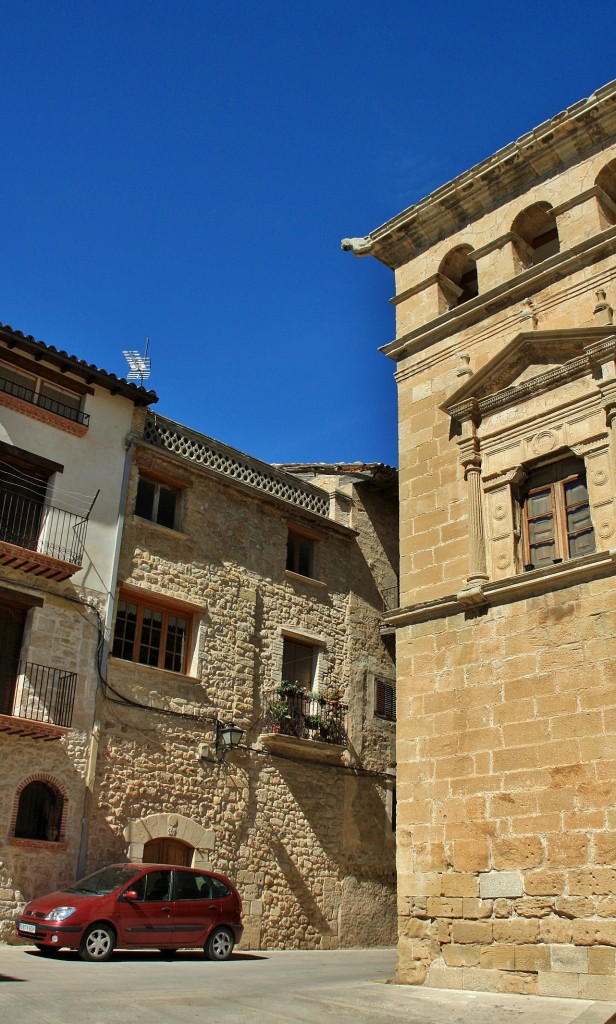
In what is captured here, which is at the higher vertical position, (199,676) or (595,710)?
(199,676)

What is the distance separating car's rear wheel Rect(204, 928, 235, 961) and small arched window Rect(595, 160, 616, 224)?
10174 mm

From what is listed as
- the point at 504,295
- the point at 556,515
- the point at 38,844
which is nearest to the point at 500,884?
the point at 556,515

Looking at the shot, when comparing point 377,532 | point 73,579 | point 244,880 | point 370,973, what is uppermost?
point 377,532

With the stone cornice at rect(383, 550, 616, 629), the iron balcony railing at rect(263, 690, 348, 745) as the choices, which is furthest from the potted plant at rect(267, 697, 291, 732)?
the stone cornice at rect(383, 550, 616, 629)

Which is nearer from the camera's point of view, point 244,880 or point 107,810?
point 107,810

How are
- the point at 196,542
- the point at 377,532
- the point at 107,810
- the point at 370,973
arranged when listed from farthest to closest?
1. the point at 377,532
2. the point at 196,542
3. the point at 107,810
4. the point at 370,973

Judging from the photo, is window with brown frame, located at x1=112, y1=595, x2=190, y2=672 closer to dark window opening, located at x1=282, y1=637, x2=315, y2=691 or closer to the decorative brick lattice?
dark window opening, located at x1=282, y1=637, x2=315, y2=691

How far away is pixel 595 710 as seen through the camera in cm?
912

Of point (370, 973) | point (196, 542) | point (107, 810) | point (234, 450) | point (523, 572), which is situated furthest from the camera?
point (234, 450)

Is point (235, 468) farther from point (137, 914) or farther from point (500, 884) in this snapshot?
point (500, 884)

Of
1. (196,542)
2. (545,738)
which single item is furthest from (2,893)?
(545,738)

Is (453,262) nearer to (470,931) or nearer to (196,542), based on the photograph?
(196,542)

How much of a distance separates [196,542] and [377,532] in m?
5.33

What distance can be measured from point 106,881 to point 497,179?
10119mm
